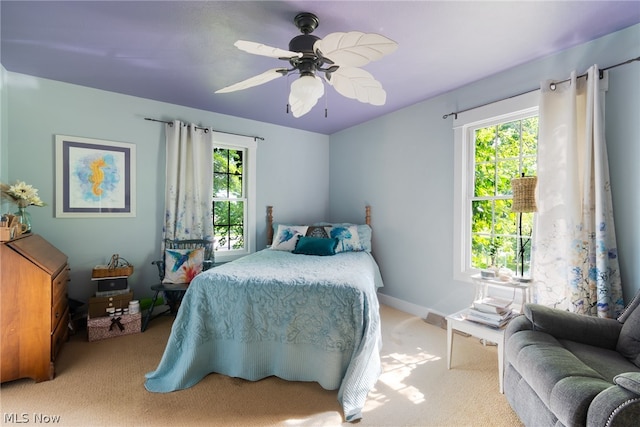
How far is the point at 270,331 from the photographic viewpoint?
6.72ft

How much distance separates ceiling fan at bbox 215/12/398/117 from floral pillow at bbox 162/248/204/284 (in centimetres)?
213

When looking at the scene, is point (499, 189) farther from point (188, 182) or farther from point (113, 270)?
point (113, 270)

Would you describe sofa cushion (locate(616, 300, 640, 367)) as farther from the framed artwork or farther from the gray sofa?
the framed artwork

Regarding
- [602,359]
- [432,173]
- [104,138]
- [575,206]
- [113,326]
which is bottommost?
[113,326]

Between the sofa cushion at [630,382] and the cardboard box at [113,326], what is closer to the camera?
the sofa cushion at [630,382]

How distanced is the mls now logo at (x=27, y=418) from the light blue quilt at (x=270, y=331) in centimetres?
49

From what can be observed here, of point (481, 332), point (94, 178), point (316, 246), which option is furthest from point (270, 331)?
point (94, 178)

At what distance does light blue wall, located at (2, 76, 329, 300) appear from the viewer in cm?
275

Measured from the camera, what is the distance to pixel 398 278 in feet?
11.9

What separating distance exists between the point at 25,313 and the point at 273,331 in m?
1.74

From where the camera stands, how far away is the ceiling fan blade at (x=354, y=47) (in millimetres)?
1340

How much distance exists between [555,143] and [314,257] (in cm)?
233

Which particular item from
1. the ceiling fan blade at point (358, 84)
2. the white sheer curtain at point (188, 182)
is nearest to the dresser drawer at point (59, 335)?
the white sheer curtain at point (188, 182)

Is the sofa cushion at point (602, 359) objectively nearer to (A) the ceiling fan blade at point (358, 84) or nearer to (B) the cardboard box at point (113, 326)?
(A) the ceiling fan blade at point (358, 84)
